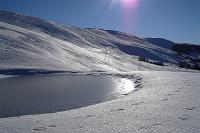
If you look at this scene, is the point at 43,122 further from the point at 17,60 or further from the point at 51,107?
the point at 17,60

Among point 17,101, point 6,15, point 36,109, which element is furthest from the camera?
point 6,15

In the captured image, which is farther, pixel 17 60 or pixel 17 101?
pixel 17 60

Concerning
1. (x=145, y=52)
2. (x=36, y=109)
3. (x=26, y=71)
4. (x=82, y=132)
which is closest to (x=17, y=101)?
(x=36, y=109)

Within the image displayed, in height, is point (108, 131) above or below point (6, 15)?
below

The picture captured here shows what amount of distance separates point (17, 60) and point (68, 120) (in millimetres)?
40790

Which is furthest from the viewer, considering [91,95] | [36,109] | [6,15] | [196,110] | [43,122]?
[6,15]

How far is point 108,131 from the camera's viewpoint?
9.36m

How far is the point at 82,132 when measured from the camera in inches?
368

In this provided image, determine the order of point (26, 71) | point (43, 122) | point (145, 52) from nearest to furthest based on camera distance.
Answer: point (43, 122) → point (26, 71) → point (145, 52)

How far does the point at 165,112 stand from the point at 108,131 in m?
3.16

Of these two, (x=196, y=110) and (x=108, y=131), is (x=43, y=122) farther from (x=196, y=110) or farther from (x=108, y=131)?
(x=196, y=110)

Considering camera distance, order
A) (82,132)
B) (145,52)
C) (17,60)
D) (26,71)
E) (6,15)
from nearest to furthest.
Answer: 1. (82,132)
2. (26,71)
3. (17,60)
4. (6,15)
5. (145,52)

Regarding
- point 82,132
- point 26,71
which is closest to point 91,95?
point 82,132

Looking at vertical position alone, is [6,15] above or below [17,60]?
above
